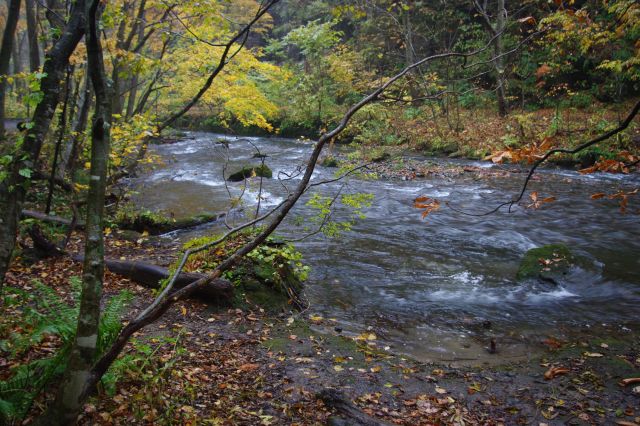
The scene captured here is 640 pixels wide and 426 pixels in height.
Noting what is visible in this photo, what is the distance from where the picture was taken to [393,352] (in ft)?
18.3

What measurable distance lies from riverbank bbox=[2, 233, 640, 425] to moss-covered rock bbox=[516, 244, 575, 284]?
1721 mm

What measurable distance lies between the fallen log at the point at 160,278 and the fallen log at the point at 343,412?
97.4 inches

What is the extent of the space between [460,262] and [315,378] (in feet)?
17.3

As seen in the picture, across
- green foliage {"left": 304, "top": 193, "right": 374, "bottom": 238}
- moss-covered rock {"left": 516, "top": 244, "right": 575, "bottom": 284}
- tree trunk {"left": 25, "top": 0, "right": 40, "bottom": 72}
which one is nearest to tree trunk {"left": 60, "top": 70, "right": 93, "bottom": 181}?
tree trunk {"left": 25, "top": 0, "right": 40, "bottom": 72}

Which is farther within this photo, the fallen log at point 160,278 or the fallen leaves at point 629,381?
the fallen log at point 160,278

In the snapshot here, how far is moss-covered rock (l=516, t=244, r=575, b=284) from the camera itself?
7883 millimetres

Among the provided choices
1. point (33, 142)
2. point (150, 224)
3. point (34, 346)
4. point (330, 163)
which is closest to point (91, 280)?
point (33, 142)

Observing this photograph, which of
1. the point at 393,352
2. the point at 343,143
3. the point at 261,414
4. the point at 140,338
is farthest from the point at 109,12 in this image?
Result: the point at 343,143

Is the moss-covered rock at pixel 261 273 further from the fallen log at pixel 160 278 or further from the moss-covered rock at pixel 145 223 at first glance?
the moss-covered rock at pixel 145 223

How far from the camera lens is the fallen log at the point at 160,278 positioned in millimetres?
5938

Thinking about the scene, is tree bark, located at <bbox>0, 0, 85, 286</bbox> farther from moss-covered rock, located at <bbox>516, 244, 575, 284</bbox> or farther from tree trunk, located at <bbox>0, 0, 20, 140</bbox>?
moss-covered rock, located at <bbox>516, 244, 575, 284</bbox>

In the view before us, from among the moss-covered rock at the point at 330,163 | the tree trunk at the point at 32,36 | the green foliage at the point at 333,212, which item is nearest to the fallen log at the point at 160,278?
the green foliage at the point at 333,212

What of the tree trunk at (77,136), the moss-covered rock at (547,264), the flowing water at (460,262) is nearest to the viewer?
the flowing water at (460,262)

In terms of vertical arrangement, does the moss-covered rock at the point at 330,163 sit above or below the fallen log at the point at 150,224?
above
